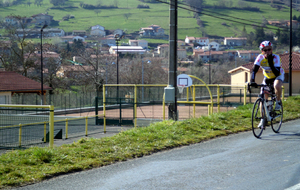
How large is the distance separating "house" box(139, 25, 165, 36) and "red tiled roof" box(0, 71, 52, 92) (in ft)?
392

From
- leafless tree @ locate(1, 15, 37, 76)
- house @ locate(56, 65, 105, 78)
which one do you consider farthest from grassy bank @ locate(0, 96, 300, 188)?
house @ locate(56, 65, 105, 78)

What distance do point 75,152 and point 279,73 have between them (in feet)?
15.9

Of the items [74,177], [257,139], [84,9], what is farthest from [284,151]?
[84,9]

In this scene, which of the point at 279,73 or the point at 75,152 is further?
the point at 279,73

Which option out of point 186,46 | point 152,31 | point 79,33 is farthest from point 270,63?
point 152,31

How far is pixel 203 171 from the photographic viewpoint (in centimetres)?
512

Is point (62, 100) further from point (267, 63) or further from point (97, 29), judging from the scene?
point (97, 29)

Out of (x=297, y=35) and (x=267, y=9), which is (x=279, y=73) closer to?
(x=297, y=35)

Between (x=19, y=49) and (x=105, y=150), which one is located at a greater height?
(x=19, y=49)

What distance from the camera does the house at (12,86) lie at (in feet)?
110

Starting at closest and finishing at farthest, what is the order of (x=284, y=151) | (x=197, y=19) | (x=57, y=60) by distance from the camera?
(x=284, y=151), (x=57, y=60), (x=197, y=19)

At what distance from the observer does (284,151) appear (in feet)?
20.4

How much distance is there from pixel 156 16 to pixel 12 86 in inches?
5995

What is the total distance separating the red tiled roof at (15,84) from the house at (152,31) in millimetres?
119353
